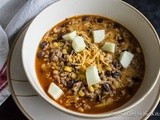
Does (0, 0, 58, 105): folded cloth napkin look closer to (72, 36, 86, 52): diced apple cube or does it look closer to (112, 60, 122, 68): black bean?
Answer: (72, 36, 86, 52): diced apple cube

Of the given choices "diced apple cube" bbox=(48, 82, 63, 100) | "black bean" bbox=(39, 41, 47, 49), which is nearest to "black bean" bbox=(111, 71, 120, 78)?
"diced apple cube" bbox=(48, 82, 63, 100)

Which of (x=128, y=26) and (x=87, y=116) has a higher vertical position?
(x=128, y=26)

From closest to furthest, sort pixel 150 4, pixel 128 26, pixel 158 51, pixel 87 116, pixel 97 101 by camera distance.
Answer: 1. pixel 87 116
2. pixel 97 101
3. pixel 158 51
4. pixel 128 26
5. pixel 150 4

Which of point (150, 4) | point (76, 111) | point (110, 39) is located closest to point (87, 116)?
point (76, 111)

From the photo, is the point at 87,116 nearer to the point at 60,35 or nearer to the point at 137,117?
the point at 137,117

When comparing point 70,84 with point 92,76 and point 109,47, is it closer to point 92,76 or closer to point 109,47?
point 92,76
